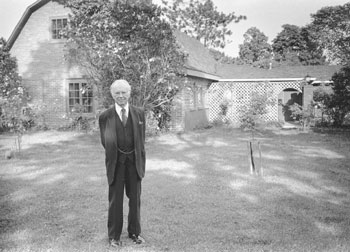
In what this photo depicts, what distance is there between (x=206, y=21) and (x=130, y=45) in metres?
34.9

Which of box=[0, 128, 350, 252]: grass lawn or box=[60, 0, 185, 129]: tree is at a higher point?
box=[60, 0, 185, 129]: tree

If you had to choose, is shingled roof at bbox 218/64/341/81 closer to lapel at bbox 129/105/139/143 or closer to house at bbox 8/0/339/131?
house at bbox 8/0/339/131

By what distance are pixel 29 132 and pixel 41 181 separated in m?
9.62

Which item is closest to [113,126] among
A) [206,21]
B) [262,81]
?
[262,81]

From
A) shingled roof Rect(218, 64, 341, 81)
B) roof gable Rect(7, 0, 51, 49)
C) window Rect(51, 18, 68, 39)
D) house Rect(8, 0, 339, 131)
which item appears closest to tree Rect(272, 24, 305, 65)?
shingled roof Rect(218, 64, 341, 81)

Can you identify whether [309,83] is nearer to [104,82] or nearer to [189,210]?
[104,82]

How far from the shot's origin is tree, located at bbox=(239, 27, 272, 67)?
54.5 meters

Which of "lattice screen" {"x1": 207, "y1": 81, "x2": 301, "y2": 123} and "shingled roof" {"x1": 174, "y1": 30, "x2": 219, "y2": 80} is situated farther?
"lattice screen" {"x1": 207, "y1": 81, "x2": 301, "y2": 123}

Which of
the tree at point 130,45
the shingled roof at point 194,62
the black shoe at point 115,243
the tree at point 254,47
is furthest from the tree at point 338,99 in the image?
the tree at point 254,47

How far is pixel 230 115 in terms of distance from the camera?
77.2 ft

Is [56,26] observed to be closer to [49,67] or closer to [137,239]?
[49,67]

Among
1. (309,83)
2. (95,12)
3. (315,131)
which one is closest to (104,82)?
(95,12)

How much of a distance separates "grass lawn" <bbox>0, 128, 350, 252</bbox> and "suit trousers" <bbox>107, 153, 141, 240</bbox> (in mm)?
298

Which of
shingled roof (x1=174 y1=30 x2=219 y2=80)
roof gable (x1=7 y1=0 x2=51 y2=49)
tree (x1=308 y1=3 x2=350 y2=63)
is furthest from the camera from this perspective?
roof gable (x1=7 y1=0 x2=51 y2=49)
